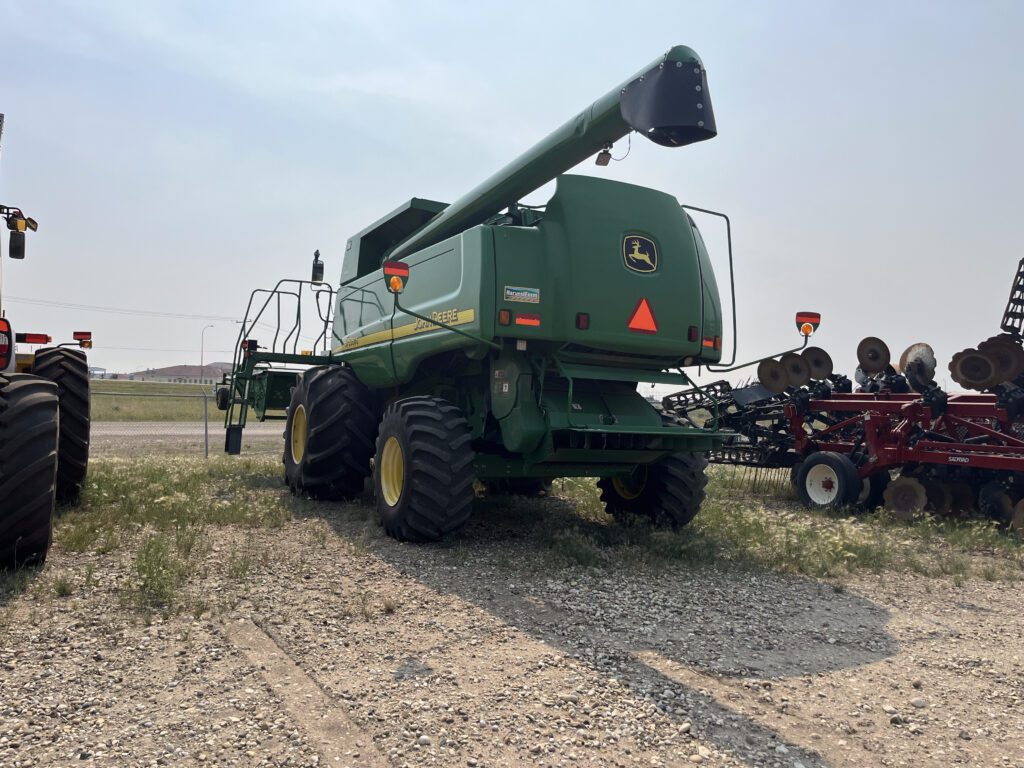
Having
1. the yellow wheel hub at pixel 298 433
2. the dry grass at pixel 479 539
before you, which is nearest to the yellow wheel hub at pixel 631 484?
the dry grass at pixel 479 539

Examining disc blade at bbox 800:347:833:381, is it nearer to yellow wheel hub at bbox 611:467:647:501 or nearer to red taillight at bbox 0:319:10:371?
yellow wheel hub at bbox 611:467:647:501

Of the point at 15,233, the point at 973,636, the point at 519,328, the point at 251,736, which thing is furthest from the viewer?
the point at 15,233

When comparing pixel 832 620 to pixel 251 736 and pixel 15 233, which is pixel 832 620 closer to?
pixel 251 736

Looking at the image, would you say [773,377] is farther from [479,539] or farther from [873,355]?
[479,539]

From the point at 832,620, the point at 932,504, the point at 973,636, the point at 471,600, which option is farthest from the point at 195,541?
the point at 932,504

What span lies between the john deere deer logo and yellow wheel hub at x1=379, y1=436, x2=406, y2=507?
7.99 ft

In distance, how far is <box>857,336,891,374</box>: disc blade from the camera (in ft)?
34.8

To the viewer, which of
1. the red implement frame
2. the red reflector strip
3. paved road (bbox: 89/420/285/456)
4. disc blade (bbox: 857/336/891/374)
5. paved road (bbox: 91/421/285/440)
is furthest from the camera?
paved road (bbox: 91/421/285/440)

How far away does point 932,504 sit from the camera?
360 inches

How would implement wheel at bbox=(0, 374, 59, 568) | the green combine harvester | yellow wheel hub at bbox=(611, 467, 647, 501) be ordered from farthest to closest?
1. yellow wheel hub at bbox=(611, 467, 647, 501)
2. the green combine harvester
3. implement wheel at bbox=(0, 374, 59, 568)

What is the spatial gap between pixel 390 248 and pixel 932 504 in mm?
7242

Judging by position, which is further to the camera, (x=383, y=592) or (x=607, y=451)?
(x=607, y=451)

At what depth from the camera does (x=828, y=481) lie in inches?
387

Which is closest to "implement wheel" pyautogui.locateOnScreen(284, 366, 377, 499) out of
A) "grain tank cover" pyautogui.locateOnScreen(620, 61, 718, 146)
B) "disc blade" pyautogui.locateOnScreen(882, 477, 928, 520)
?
"grain tank cover" pyautogui.locateOnScreen(620, 61, 718, 146)
